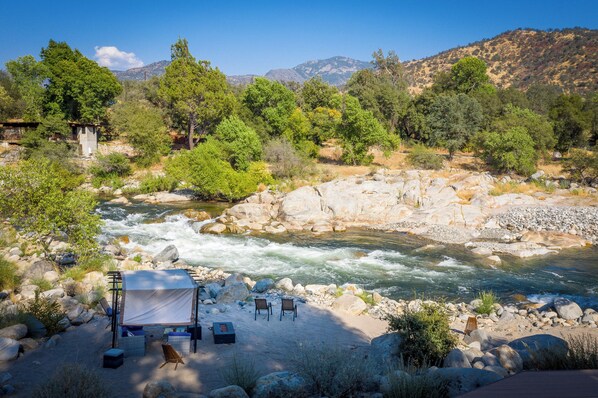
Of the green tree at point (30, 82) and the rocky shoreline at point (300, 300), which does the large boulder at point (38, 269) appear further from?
the green tree at point (30, 82)

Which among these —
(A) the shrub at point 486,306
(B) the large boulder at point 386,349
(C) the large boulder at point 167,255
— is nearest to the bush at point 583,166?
(A) the shrub at point 486,306

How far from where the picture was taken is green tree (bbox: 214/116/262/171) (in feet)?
130

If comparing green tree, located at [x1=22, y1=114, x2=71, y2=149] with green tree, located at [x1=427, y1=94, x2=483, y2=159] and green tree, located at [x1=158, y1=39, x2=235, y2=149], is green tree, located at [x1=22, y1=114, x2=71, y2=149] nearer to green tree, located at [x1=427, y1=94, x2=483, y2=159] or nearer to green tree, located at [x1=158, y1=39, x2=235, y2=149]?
green tree, located at [x1=158, y1=39, x2=235, y2=149]

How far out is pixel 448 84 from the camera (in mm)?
57938

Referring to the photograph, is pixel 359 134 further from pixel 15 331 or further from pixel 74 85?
pixel 15 331

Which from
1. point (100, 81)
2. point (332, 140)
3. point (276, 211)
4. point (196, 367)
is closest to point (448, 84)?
point (332, 140)

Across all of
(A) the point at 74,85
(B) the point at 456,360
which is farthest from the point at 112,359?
(A) the point at 74,85

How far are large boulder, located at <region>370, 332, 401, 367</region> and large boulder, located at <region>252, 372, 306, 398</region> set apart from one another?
2.39 m

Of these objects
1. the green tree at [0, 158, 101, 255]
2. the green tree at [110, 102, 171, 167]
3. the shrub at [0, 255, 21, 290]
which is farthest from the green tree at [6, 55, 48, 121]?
the shrub at [0, 255, 21, 290]

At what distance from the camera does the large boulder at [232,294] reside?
15.1 metres

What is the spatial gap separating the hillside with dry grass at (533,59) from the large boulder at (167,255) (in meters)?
73.0

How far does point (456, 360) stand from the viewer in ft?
28.2

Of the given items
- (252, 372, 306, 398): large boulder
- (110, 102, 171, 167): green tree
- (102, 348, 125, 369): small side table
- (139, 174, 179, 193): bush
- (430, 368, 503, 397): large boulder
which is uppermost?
(110, 102, 171, 167): green tree

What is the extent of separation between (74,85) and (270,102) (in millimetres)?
22498
